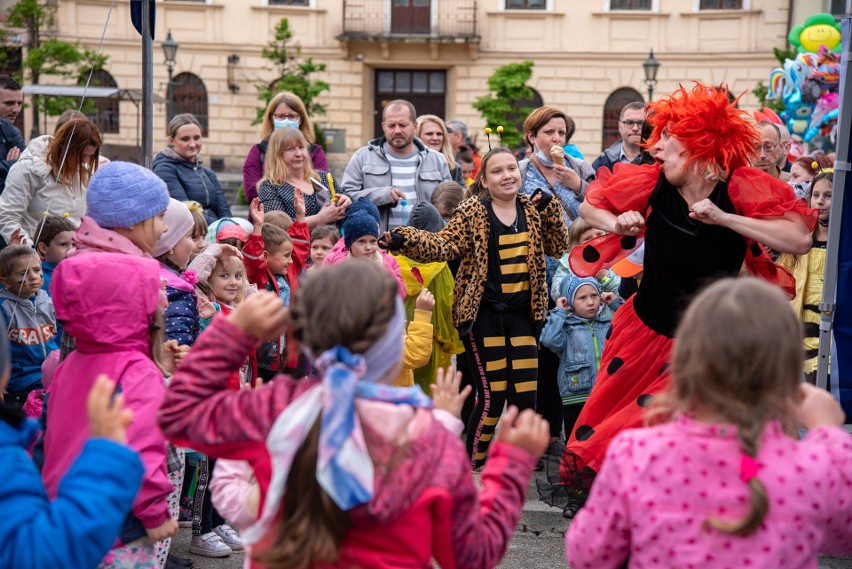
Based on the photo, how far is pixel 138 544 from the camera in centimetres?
328

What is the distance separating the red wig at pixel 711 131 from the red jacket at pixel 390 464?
2206 millimetres

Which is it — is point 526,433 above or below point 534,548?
above

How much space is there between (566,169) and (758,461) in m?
4.83

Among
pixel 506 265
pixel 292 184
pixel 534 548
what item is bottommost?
pixel 534 548

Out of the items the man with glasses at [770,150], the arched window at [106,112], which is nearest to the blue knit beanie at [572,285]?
the man with glasses at [770,150]

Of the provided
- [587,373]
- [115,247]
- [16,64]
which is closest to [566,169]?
[587,373]

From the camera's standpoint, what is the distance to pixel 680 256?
430 cm

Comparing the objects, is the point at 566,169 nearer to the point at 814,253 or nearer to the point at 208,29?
the point at 814,253

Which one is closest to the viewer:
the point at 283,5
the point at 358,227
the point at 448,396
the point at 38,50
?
the point at 448,396

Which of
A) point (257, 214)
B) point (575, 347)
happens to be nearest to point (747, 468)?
point (575, 347)

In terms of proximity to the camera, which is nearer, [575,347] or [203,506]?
[203,506]

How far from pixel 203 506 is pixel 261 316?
2830 millimetres

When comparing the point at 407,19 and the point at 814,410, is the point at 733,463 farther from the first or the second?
the point at 407,19

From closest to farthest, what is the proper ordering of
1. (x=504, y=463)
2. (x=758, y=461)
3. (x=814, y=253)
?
(x=758, y=461), (x=504, y=463), (x=814, y=253)
